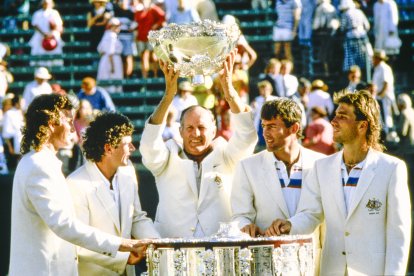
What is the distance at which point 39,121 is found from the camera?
761 cm

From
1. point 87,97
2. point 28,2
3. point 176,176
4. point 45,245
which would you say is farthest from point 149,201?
point 28,2

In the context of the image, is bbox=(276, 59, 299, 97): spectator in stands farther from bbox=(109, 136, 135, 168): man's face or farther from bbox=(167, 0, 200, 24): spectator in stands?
bbox=(109, 136, 135, 168): man's face

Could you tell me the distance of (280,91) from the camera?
1617 cm

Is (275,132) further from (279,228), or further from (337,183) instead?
(279,228)

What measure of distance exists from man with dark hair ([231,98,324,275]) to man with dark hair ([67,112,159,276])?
649mm

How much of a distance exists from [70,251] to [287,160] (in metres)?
1.54

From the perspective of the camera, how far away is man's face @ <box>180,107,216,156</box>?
326 inches

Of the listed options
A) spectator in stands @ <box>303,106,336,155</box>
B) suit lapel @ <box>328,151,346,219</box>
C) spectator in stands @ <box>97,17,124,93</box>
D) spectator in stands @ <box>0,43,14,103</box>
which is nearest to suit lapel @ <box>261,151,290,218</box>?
suit lapel @ <box>328,151,346,219</box>

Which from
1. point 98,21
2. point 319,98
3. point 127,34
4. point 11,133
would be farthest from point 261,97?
point 98,21

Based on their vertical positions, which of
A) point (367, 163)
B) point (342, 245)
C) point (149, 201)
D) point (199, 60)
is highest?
point (199, 60)

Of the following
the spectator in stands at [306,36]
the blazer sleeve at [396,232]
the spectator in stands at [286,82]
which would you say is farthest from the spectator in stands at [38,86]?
the blazer sleeve at [396,232]

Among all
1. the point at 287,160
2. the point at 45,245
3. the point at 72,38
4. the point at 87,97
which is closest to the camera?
the point at 45,245

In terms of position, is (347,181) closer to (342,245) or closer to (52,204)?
(342,245)

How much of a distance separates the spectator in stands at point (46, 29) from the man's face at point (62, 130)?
1082 centimetres
